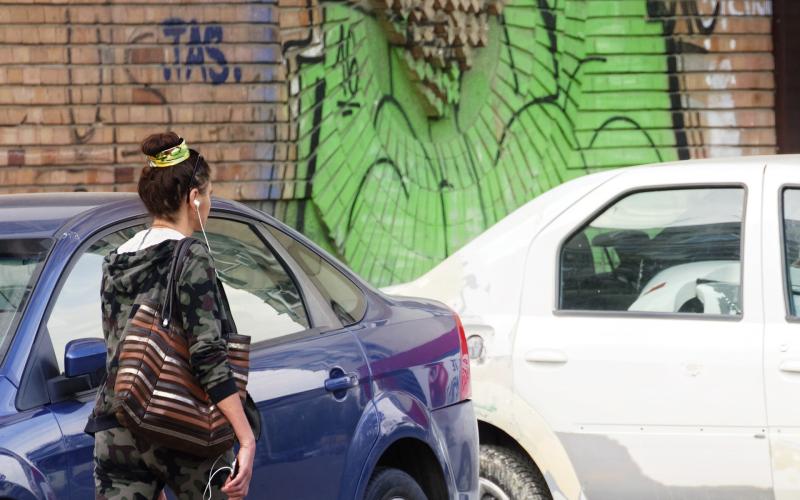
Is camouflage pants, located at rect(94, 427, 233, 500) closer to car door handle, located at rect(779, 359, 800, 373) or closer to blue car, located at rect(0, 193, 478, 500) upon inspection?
blue car, located at rect(0, 193, 478, 500)

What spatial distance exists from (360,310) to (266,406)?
0.83 m

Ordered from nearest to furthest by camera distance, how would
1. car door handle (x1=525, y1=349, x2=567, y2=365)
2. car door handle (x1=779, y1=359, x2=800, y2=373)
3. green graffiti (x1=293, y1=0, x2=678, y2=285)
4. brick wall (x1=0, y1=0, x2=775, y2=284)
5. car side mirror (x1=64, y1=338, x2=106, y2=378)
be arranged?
car side mirror (x1=64, y1=338, x2=106, y2=378), car door handle (x1=779, y1=359, x2=800, y2=373), car door handle (x1=525, y1=349, x2=567, y2=365), brick wall (x1=0, y1=0, x2=775, y2=284), green graffiti (x1=293, y1=0, x2=678, y2=285)

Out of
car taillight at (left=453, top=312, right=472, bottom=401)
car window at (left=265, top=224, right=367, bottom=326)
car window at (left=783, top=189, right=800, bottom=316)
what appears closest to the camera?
car window at (left=265, top=224, right=367, bottom=326)

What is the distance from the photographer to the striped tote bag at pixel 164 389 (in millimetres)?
3117

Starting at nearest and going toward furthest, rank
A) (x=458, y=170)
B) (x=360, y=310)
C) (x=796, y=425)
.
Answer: (x=360, y=310), (x=796, y=425), (x=458, y=170)

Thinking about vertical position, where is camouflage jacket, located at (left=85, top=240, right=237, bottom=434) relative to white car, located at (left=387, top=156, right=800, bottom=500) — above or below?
above

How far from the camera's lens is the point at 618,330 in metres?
5.14

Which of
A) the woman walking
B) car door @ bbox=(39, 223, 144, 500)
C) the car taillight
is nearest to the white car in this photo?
the car taillight

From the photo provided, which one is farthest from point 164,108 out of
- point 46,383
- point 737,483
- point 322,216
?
point 46,383

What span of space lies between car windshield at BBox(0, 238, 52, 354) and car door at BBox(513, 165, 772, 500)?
2138mm

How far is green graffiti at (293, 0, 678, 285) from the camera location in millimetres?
9750

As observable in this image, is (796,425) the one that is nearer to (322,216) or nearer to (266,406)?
(266,406)

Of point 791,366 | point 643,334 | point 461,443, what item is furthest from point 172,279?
point 791,366

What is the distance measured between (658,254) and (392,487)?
1575mm
